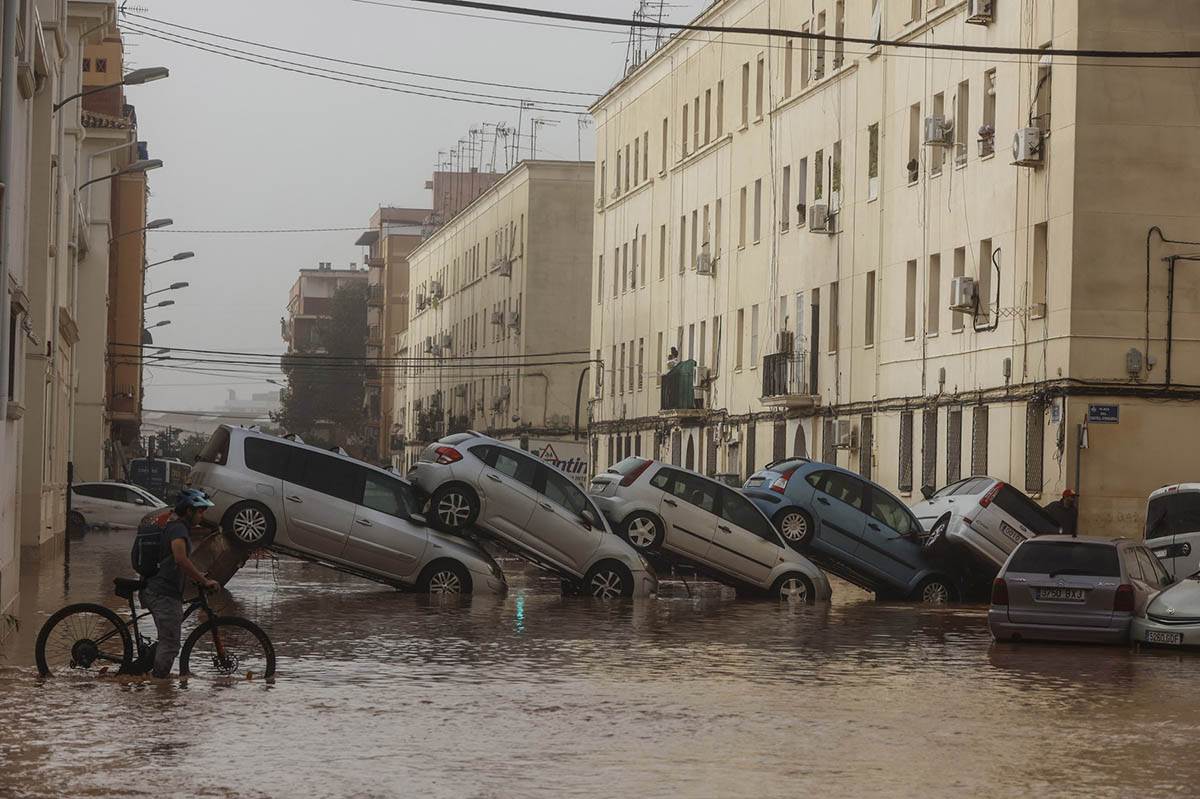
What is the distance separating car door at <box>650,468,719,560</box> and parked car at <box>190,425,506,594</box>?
12.4 ft

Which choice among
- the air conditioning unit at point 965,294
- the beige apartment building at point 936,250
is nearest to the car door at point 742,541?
the beige apartment building at point 936,250

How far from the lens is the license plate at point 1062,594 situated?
22.7 meters

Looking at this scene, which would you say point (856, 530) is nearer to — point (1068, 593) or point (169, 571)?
point (1068, 593)

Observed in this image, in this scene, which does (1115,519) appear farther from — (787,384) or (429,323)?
(429,323)

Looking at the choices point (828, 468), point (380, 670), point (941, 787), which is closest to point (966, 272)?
point (828, 468)

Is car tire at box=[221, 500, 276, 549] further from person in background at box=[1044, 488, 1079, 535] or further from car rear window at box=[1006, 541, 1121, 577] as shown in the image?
person in background at box=[1044, 488, 1079, 535]

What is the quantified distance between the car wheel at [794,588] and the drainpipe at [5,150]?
13646 mm

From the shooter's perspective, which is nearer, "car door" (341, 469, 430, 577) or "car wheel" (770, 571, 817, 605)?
"car door" (341, 469, 430, 577)

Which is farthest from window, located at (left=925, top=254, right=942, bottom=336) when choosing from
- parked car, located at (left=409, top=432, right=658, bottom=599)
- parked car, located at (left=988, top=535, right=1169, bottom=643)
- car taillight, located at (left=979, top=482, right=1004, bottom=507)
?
parked car, located at (left=988, top=535, right=1169, bottom=643)

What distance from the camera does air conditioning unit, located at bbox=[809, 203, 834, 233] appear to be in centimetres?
4897

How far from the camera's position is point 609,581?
2933 cm

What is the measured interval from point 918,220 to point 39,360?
1869 centimetres

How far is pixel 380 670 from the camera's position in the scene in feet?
57.8

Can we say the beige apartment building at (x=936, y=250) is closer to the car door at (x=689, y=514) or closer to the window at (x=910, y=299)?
the window at (x=910, y=299)
